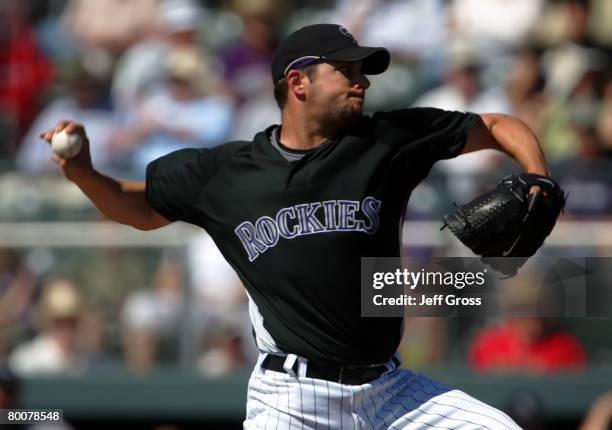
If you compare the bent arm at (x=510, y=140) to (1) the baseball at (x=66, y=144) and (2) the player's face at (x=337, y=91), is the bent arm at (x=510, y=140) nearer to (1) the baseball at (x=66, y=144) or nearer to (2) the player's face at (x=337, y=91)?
(2) the player's face at (x=337, y=91)

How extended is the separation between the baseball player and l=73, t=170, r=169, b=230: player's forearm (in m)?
0.07

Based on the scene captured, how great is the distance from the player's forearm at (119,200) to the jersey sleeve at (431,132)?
0.96m

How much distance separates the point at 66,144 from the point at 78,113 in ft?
17.6

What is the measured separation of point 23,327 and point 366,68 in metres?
4.22

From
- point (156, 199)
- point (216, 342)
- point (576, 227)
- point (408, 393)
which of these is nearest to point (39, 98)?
point (216, 342)

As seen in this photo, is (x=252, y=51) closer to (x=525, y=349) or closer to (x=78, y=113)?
(x=78, y=113)

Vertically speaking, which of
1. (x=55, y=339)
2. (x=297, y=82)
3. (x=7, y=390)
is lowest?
(x=7, y=390)

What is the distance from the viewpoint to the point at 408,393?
4070 millimetres

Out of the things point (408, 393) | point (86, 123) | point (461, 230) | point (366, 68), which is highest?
point (86, 123)

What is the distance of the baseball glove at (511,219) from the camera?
3760mm

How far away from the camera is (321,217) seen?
4043mm

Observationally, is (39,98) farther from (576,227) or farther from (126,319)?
(576,227)

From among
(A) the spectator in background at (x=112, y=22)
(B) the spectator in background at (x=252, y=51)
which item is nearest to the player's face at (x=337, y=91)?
(B) the spectator in background at (x=252, y=51)

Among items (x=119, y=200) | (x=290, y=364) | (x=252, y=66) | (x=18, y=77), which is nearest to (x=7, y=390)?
(x=119, y=200)
